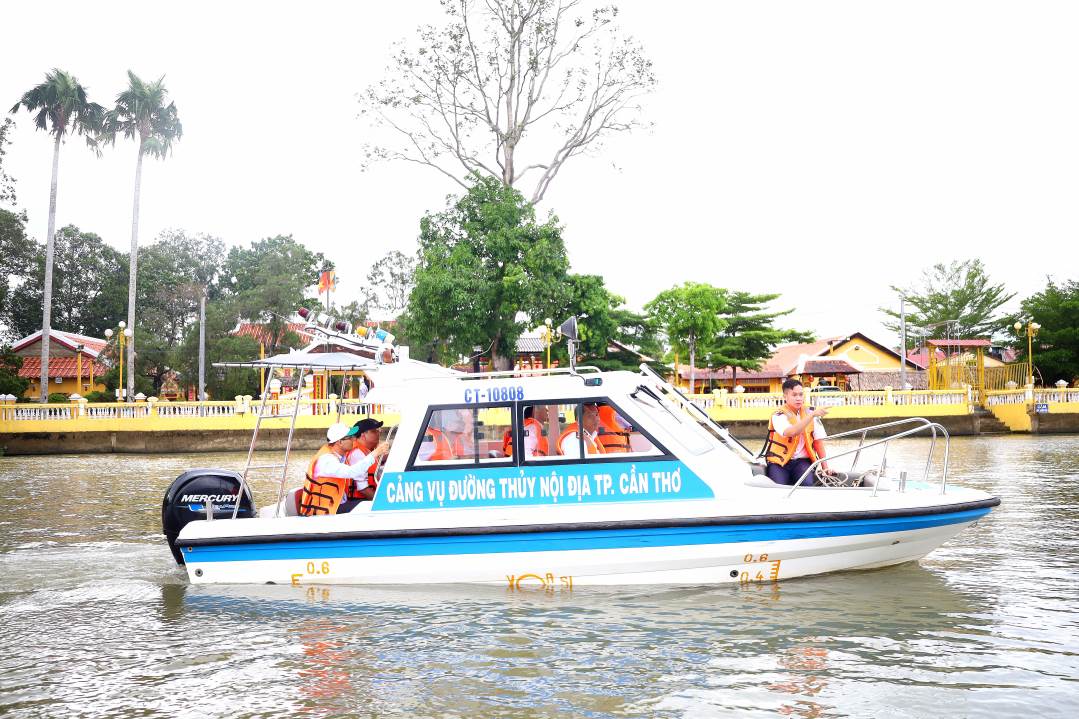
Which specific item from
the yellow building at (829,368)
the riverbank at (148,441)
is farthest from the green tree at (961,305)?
the riverbank at (148,441)

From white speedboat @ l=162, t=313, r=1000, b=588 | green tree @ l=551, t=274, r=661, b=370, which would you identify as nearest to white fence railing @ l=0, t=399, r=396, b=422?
green tree @ l=551, t=274, r=661, b=370

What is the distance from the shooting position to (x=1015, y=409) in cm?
3497

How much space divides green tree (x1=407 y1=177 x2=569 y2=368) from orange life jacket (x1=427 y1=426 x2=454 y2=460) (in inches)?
1086

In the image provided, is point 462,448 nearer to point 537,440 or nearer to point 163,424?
point 537,440

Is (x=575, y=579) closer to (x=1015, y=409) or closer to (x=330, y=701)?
(x=330, y=701)

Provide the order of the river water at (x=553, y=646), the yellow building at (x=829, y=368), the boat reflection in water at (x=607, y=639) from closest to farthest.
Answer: the river water at (x=553, y=646), the boat reflection in water at (x=607, y=639), the yellow building at (x=829, y=368)

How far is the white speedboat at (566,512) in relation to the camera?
7.43 m

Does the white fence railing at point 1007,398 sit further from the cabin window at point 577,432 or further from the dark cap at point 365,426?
the dark cap at point 365,426

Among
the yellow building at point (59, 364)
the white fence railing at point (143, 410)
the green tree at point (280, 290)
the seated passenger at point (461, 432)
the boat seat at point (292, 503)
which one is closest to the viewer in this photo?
the seated passenger at point (461, 432)

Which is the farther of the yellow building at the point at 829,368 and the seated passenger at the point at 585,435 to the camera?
the yellow building at the point at 829,368

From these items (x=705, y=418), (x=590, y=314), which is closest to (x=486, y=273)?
(x=590, y=314)

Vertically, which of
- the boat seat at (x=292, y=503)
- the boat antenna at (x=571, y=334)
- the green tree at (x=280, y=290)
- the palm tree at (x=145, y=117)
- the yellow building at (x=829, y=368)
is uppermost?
the palm tree at (x=145, y=117)

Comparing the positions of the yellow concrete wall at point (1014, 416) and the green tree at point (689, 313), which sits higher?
the green tree at point (689, 313)

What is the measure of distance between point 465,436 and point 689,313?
144 ft
